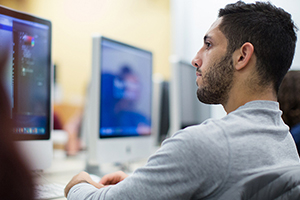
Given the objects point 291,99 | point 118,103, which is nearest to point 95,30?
→ point 118,103

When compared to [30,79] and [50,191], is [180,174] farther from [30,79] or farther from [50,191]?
[30,79]

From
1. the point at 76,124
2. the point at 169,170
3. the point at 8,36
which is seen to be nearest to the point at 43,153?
the point at 8,36

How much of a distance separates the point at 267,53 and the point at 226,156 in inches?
13.9

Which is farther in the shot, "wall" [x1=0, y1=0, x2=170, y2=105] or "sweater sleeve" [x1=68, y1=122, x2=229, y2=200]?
"wall" [x1=0, y1=0, x2=170, y2=105]

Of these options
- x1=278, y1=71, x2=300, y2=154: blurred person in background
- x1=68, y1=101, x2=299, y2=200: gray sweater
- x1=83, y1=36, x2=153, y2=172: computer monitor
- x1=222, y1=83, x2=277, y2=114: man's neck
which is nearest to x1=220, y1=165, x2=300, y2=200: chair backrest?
x1=68, y1=101, x2=299, y2=200: gray sweater

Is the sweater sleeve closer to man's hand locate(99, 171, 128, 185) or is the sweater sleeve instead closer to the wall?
man's hand locate(99, 171, 128, 185)

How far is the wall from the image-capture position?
11.7 feet

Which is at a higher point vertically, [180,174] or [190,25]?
[190,25]

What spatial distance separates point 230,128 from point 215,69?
0.77ft

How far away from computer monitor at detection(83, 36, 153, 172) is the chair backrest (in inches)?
33.0

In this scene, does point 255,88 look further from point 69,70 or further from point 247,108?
point 69,70

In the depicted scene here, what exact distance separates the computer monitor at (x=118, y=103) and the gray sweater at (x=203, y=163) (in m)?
0.69

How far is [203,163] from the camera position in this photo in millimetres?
601

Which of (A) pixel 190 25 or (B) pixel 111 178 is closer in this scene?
(B) pixel 111 178
